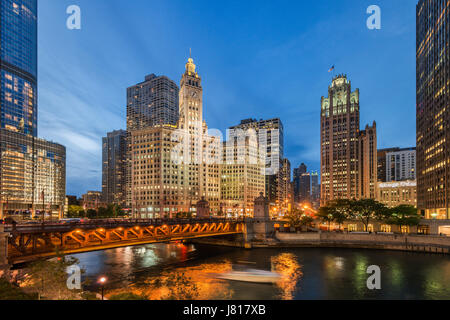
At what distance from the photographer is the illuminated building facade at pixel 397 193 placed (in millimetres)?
173500

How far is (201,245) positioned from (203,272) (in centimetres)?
4361

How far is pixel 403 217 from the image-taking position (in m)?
94.2

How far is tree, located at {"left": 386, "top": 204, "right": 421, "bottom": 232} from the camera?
90994 millimetres

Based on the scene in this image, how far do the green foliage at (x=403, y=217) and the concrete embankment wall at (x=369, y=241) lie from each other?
42.4 feet

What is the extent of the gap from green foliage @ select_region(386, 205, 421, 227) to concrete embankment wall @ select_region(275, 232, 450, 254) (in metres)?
12.9

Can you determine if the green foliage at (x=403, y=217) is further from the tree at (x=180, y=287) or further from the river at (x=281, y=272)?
the tree at (x=180, y=287)

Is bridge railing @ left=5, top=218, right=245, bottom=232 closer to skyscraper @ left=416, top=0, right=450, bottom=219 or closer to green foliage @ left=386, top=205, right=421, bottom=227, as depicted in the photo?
green foliage @ left=386, top=205, right=421, bottom=227

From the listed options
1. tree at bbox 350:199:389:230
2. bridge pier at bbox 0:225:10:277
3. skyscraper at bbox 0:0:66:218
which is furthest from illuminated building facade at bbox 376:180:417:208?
skyscraper at bbox 0:0:66:218

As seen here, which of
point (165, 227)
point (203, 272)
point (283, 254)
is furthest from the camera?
point (283, 254)

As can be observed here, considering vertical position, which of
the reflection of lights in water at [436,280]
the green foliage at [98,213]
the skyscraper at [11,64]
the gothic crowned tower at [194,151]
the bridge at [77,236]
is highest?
the skyscraper at [11,64]

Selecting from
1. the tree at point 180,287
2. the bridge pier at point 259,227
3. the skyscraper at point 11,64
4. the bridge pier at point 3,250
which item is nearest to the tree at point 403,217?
the bridge pier at point 259,227
